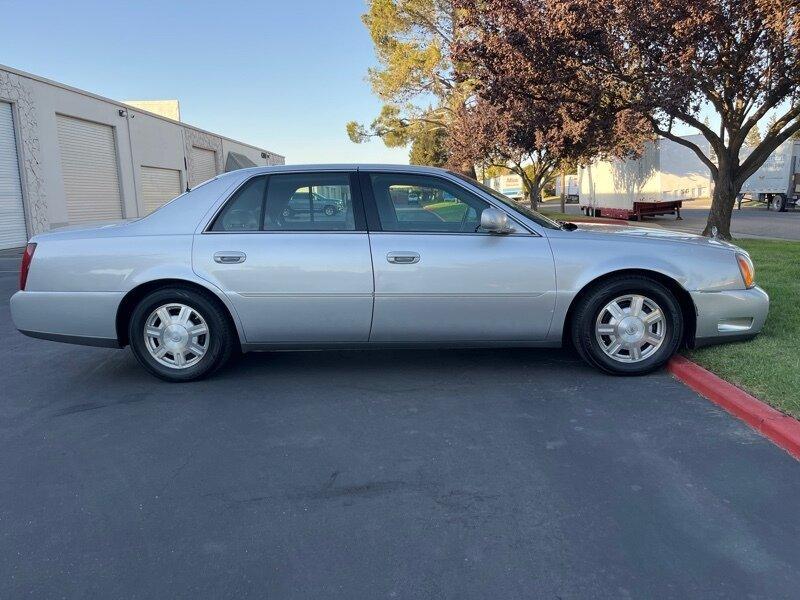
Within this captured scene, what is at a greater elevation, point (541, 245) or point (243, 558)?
point (541, 245)

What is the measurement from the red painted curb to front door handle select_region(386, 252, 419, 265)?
7.05 ft

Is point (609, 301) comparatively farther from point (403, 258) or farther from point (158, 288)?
point (158, 288)

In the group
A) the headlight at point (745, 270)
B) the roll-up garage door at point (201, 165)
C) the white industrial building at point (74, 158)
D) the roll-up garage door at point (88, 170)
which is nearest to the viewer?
the headlight at point (745, 270)

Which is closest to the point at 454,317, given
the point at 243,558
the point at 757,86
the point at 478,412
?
the point at 478,412

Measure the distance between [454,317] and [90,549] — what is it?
8.85 ft

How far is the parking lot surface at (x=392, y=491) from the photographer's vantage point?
7.68ft

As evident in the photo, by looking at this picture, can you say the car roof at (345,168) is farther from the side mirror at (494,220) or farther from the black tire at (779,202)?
the black tire at (779,202)

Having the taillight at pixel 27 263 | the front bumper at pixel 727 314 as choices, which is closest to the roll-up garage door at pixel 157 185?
the taillight at pixel 27 263

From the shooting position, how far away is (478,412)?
3.96 meters

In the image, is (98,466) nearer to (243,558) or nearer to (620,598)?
(243,558)

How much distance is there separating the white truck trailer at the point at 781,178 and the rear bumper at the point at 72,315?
2801 centimetres

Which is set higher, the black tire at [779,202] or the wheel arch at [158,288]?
the black tire at [779,202]

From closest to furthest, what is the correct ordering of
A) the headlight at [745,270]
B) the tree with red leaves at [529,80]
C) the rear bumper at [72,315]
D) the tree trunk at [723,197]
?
the rear bumper at [72,315] < the headlight at [745,270] < the tree with red leaves at [529,80] < the tree trunk at [723,197]

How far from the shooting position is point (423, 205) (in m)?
4.62
